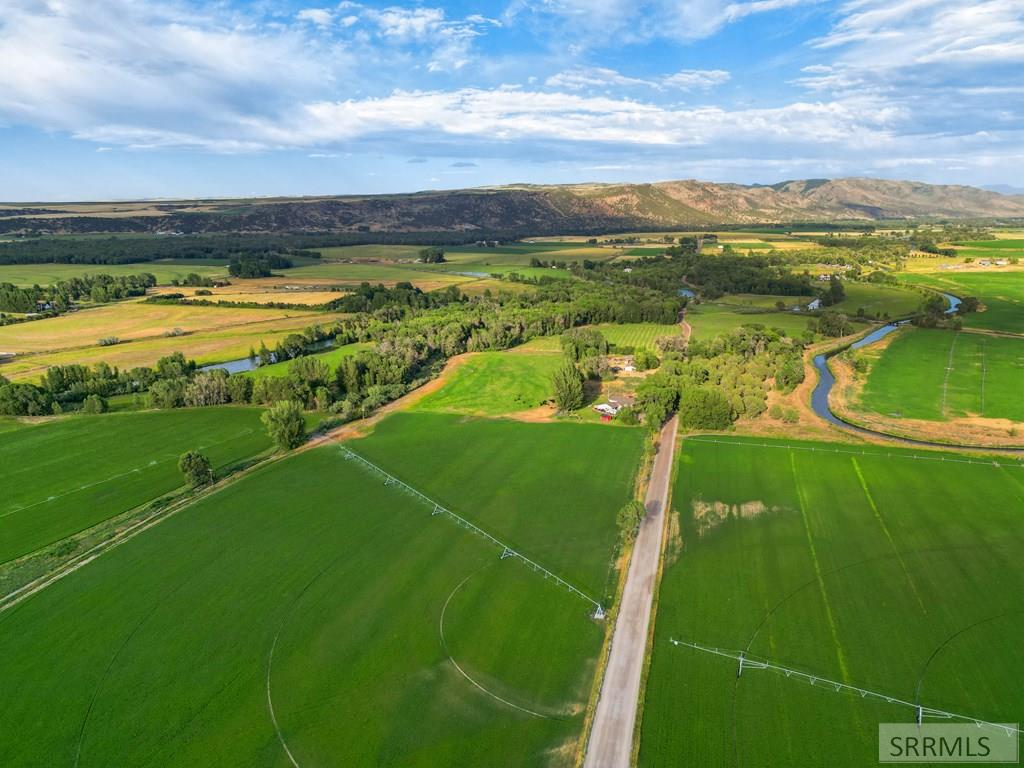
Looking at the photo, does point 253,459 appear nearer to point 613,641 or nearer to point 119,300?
point 613,641

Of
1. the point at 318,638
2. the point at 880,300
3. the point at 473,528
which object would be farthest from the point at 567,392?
the point at 880,300

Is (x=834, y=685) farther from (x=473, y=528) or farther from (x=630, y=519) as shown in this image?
(x=473, y=528)

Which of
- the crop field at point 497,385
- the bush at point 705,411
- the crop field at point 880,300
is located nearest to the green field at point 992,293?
the crop field at point 880,300

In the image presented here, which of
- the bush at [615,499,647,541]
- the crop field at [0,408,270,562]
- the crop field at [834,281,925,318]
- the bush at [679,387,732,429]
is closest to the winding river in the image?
the crop field at [834,281,925,318]

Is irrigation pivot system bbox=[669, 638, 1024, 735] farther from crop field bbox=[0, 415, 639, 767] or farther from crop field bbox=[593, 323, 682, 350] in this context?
crop field bbox=[593, 323, 682, 350]

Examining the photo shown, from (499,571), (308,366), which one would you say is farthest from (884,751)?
(308,366)

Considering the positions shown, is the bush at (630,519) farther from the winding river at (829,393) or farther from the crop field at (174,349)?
the crop field at (174,349)
